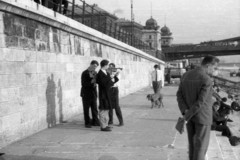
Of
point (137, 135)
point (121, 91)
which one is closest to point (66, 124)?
point (137, 135)

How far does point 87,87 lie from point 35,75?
129 cm

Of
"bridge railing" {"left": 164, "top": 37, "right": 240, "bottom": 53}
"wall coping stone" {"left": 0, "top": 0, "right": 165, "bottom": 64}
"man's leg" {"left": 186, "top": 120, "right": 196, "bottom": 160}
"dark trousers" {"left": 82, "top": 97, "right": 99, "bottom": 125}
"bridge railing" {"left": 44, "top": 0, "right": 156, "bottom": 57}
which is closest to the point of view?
"man's leg" {"left": 186, "top": 120, "right": 196, "bottom": 160}

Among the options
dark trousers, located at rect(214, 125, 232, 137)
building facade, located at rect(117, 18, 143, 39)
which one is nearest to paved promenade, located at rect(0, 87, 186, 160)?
dark trousers, located at rect(214, 125, 232, 137)

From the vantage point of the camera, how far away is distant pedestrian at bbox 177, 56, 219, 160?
4.30m

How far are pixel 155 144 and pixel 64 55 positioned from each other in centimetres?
420

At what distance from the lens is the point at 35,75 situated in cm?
746

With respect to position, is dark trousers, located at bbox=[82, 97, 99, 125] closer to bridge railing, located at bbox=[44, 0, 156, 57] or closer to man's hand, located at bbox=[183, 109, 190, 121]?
bridge railing, located at bbox=[44, 0, 156, 57]

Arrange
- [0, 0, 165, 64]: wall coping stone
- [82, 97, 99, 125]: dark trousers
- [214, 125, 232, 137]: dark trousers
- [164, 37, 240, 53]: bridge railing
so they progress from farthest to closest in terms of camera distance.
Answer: [164, 37, 240, 53]: bridge railing → [82, 97, 99, 125]: dark trousers → [214, 125, 232, 137]: dark trousers → [0, 0, 165, 64]: wall coping stone

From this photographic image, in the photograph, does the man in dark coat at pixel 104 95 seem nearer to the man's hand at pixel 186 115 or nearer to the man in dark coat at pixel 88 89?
the man in dark coat at pixel 88 89

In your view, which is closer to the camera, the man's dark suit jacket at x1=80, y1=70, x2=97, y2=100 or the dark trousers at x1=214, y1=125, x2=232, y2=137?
the dark trousers at x1=214, y1=125, x2=232, y2=137

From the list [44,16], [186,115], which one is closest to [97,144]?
[186,115]

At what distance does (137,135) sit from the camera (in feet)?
23.4

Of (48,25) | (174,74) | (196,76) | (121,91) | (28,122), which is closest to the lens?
(196,76)

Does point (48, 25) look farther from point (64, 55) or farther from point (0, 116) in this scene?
point (0, 116)
